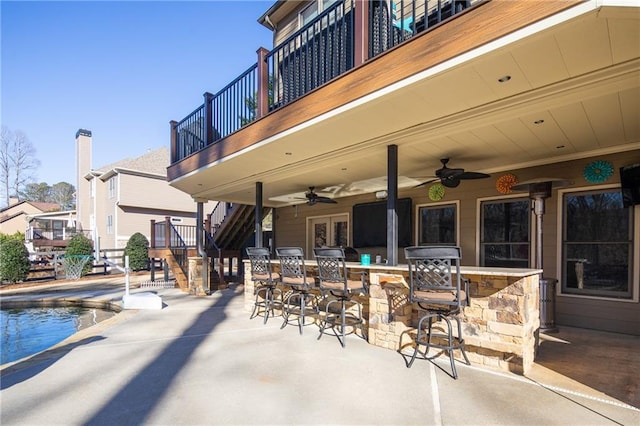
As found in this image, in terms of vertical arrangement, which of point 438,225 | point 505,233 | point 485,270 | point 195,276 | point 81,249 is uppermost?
point 438,225

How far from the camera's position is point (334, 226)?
8.99 metres

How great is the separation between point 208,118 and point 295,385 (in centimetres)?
506

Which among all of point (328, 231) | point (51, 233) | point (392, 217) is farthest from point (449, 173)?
point (51, 233)

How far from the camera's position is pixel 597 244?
4.85m

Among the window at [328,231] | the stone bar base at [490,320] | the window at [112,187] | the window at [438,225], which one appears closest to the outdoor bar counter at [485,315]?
the stone bar base at [490,320]

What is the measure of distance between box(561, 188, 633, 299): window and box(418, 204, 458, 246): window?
1760mm

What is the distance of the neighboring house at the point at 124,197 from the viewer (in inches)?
681

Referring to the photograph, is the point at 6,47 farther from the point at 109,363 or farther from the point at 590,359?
the point at 590,359

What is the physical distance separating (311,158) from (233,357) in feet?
9.85

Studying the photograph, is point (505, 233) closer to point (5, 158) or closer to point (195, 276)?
point (195, 276)

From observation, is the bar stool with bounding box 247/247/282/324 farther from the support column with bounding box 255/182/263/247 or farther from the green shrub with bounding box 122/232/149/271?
the green shrub with bounding box 122/232/149/271

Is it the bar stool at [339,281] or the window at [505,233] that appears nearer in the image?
the bar stool at [339,281]

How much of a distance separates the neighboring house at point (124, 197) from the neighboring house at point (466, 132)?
11.5 m

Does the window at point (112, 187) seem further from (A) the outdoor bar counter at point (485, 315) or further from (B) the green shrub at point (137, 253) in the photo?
(A) the outdoor bar counter at point (485, 315)
